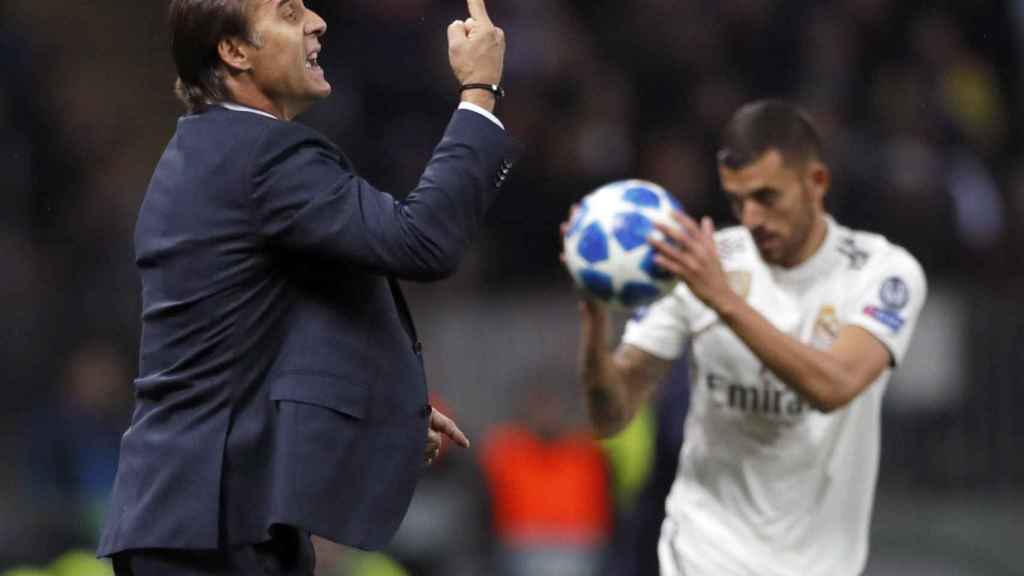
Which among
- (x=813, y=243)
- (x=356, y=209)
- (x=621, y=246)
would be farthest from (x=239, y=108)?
(x=813, y=243)

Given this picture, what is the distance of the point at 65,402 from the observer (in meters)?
8.84

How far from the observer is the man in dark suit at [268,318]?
3514 mm

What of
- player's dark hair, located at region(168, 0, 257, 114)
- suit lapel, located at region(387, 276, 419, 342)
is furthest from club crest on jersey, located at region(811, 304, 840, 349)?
player's dark hair, located at region(168, 0, 257, 114)

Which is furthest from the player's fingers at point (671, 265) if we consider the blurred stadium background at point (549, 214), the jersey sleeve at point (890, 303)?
the blurred stadium background at point (549, 214)

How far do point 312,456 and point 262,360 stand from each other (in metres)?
0.21

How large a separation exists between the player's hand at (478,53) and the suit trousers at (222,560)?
0.90 meters

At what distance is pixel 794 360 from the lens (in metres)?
4.87

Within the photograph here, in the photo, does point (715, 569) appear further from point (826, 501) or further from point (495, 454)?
point (495, 454)

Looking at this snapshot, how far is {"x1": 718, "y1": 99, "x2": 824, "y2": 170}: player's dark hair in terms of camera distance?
5207 mm

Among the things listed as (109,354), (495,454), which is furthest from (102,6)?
(495,454)

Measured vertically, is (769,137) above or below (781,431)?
above

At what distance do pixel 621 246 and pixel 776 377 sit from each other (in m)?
0.60

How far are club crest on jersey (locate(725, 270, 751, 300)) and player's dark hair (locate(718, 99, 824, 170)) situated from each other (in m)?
0.30

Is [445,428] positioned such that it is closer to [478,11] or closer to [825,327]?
A: [478,11]
